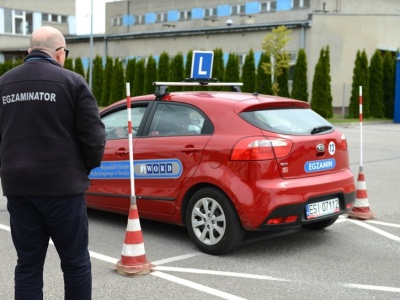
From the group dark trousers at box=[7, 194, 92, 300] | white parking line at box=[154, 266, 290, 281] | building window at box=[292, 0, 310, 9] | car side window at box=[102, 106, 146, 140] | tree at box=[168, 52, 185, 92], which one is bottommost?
white parking line at box=[154, 266, 290, 281]

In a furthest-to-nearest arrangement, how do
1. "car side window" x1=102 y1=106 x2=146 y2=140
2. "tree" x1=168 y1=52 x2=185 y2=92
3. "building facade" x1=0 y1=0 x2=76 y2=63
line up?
"building facade" x1=0 y1=0 x2=76 y2=63, "tree" x1=168 y1=52 x2=185 y2=92, "car side window" x1=102 y1=106 x2=146 y2=140

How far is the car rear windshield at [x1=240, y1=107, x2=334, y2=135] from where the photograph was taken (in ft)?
19.8

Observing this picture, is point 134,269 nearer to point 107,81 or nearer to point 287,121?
point 287,121

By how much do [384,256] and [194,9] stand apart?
55879 mm

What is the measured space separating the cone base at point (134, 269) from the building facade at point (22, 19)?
4760 cm

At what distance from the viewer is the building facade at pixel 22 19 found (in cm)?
5203

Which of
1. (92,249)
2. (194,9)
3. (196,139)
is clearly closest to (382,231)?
(196,139)

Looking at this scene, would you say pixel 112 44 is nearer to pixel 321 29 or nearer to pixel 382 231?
pixel 321 29

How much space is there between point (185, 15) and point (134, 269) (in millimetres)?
57273

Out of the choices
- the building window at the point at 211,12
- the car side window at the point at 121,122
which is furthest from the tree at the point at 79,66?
the car side window at the point at 121,122

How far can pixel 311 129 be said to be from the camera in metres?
6.31

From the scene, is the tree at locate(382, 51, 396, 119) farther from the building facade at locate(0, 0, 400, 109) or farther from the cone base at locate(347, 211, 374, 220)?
the cone base at locate(347, 211, 374, 220)

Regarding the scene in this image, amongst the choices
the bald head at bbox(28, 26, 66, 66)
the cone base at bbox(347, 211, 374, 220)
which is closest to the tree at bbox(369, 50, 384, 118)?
the cone base at bbox(347, 211, 374, 220)

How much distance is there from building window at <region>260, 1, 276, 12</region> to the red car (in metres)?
47.8
